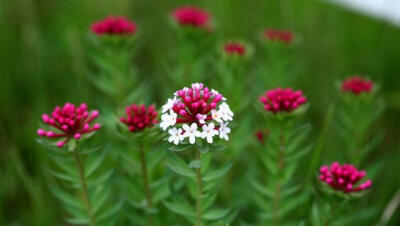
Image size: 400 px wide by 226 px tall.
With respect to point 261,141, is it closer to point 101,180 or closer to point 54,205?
point 101,180

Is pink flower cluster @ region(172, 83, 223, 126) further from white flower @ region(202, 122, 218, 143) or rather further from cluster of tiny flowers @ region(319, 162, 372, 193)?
cluster of tiny flowers @ region(319, 162, 372, 193)

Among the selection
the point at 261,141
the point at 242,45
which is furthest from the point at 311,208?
the point at 242,45

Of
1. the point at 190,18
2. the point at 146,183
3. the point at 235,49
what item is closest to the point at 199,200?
the point at 146,183

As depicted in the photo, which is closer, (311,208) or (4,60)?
(311,208)

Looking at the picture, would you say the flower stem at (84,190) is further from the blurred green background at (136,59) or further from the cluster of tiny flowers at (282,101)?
the cluster of tiny flowers at (282,101)

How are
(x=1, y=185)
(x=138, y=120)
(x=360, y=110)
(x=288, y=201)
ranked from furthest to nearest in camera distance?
(x=1, y=185) → (x=360, y=110) → (x=288, y=201) → (x=138, y=120)

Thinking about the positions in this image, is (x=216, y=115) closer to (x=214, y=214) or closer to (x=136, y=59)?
(x=214, y=214)

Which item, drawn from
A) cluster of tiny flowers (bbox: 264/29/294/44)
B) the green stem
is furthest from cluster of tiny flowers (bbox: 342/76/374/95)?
the green stem
